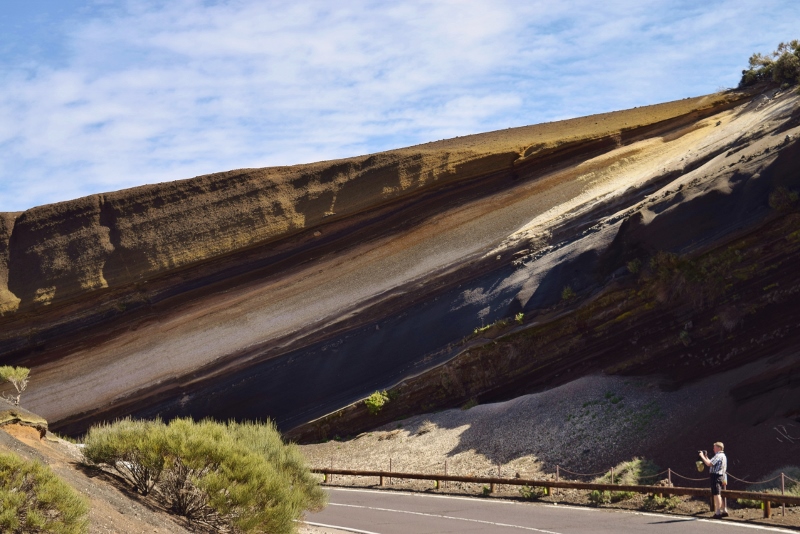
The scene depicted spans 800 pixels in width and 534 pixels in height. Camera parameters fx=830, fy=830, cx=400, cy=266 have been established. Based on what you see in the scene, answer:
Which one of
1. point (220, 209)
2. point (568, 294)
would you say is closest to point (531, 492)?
point (568, 294)

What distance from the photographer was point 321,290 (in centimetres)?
3019

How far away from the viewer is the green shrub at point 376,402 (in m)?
26.9

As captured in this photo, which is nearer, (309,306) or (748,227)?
(748,227)

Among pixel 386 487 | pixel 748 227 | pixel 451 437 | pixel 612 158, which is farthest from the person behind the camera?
pixel 612 158

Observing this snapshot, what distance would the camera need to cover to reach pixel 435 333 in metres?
27.5

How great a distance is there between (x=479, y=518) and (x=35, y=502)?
28.9 ft

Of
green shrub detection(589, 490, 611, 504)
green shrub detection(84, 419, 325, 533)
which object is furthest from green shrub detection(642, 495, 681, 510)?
green shrub detection(84, 419, 325, 533)

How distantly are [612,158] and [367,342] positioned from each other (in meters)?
10.9

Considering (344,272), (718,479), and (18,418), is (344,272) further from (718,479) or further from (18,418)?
(718,479)

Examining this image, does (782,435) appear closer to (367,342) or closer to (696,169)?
(696,169)

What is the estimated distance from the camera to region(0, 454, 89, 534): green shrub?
28.8ft

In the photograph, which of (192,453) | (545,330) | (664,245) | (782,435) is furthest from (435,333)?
(192,453)

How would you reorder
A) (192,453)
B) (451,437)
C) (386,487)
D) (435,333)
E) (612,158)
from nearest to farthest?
(192,453), (386,487), (451,437), (435,333), (612,158)

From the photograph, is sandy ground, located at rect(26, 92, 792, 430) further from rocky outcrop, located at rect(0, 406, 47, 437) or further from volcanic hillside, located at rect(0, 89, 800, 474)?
rocky outcrop, located at rect(0, 406, 47, 437)
